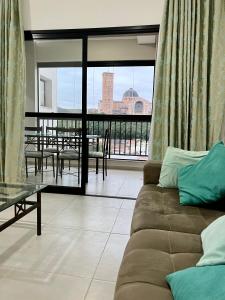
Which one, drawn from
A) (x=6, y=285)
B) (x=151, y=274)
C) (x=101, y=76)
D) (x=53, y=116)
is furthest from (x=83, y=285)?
(x=101, y=76)

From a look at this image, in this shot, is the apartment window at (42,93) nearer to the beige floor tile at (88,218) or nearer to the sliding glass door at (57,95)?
the sliding glass door at (57,95)

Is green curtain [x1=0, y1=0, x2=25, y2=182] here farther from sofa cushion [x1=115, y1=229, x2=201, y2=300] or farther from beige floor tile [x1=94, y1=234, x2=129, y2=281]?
sofa cushion [x1=115, y1=229, x2=201, y2=300]

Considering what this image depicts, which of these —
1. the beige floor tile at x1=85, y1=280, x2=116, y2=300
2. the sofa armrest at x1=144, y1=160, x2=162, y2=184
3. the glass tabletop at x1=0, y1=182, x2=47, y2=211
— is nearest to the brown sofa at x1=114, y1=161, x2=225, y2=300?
the sofa armrest at x1=144, y1=160, x2=162, y2=184

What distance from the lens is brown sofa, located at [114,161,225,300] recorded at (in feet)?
3.48

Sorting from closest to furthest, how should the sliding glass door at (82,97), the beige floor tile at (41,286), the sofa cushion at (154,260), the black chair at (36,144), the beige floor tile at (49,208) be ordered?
the sofa cushion at (154,260)
the beige floor tile at (41,286)
the beige floor tile at (49,208)
the sliding glass door at (82,97)
the black chair at (36,144)

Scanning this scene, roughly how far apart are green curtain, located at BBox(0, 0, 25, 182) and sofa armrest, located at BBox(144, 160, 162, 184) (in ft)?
5.93

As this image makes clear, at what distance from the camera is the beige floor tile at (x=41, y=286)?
5.30ft

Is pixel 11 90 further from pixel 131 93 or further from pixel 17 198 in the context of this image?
pixel 131 93

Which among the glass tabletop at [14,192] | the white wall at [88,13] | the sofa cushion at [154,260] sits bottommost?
the sofa cushion at [154,260]

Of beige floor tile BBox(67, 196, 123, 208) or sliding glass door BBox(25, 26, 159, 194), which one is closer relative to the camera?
beige floor tile BBox(67, 196, 123, 208)

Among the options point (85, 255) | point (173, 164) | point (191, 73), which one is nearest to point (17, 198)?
point (85, 255)

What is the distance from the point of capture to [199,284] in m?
0.91

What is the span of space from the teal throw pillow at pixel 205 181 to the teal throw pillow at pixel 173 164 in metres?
Result: 0.17

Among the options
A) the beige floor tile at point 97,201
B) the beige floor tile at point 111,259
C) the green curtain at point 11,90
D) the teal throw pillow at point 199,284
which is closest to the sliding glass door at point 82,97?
the beige floor tile at point 97,201
